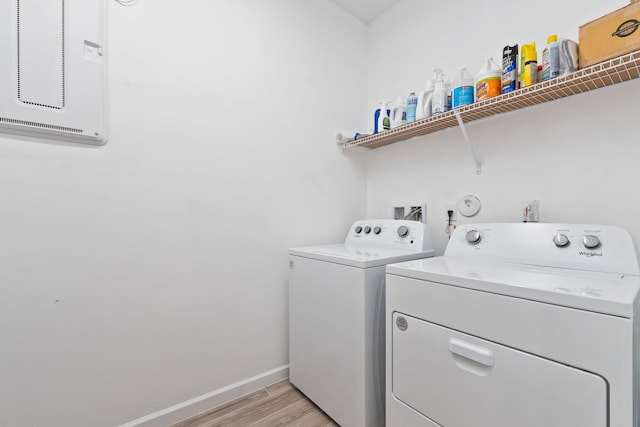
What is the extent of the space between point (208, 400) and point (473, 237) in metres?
1.53

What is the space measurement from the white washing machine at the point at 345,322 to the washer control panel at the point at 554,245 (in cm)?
27

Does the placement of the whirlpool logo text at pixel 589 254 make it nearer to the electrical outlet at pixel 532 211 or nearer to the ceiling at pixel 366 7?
the electrical outlet at pixel 532 211

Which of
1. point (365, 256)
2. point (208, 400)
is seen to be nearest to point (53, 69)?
point (365, 256)

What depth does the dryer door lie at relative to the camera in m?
0.67

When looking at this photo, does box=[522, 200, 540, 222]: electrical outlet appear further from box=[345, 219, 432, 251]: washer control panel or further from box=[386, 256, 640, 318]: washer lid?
box=[345, 219, 432, 251]: washer control panel

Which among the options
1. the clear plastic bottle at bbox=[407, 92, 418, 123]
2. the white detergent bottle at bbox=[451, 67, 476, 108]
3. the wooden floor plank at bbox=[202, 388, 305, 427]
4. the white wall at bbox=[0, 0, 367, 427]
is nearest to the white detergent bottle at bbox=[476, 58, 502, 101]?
the white detergent bottle at bbox=[451, 67, 476, 108]

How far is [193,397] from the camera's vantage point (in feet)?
4.59

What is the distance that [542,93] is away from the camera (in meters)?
1.17

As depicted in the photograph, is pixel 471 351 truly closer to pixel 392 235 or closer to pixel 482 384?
pixel 482 384

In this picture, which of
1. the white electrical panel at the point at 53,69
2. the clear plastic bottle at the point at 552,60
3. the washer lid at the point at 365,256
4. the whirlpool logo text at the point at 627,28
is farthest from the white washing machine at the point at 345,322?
the white electrical panel at the point at 53,69

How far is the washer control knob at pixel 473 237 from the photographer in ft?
4.16

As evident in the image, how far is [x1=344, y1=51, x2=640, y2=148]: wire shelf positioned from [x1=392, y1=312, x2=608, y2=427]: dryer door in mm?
987

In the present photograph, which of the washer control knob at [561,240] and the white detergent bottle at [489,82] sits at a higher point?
the white detergent bottle at [489,82]

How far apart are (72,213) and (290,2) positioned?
5.55 feet
